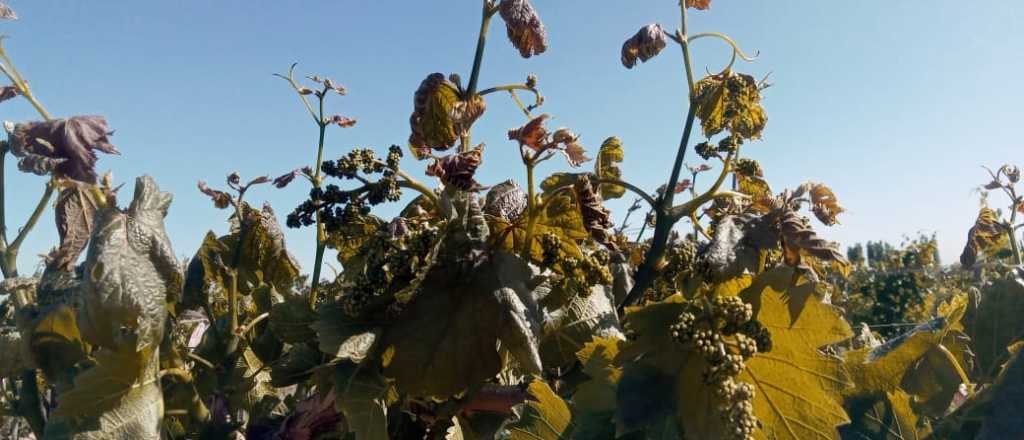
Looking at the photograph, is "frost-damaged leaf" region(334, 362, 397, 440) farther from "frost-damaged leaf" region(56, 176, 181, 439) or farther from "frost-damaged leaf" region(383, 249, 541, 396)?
Result: "frost-damaged leaf" region(56, 176, 181, 439)

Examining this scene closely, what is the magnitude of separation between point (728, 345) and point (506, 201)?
52 cm

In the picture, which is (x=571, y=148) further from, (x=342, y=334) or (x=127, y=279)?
(x=127, y=279)

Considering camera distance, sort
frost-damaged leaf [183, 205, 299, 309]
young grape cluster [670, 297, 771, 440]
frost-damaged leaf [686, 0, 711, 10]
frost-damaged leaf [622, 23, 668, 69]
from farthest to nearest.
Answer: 1. frost-damaged leaf [183, 205, 299, 309]
2. frost-damaged leaf [686, 0, 711, 10]
3. frost-damaged leaf [622, 23, 668, 69]
4. young grape cluster [670, 297, 771, 440]

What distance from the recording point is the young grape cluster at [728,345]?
45.0 inches

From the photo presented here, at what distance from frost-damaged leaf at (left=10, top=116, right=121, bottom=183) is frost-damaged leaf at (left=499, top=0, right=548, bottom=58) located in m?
0.89

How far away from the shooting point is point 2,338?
179 centimetres

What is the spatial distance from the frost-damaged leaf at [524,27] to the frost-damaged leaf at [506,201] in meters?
0.35

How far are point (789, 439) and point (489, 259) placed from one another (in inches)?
27.2

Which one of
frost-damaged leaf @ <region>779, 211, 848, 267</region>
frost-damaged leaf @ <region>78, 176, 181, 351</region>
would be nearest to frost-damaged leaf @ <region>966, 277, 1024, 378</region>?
frost-damaged leaf @ <region>779, 211, 848, 267</region>

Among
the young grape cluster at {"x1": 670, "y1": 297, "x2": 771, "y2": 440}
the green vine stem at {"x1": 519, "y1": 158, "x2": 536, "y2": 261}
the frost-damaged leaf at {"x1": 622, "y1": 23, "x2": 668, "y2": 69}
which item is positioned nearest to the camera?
the young grape cluster at {"x1": 670, "y1": 297, "x2": 771, "y2": 440}

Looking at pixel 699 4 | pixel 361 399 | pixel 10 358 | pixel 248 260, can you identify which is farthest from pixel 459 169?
pixel 10 358

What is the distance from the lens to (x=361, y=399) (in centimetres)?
123

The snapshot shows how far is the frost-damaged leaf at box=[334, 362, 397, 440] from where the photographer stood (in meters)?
1.20

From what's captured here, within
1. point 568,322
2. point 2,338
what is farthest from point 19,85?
point 568,322
